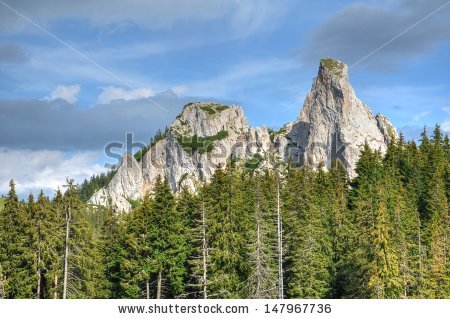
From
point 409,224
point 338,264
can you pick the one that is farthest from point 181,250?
point 409,224

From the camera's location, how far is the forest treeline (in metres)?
43.6

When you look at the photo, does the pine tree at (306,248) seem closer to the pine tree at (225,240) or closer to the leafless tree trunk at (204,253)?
the pine tree at (225,240)

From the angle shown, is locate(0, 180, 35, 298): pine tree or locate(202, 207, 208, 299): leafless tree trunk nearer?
locate(202, 207, 208, 299): leafless tree trunk

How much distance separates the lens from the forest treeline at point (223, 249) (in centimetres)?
4362

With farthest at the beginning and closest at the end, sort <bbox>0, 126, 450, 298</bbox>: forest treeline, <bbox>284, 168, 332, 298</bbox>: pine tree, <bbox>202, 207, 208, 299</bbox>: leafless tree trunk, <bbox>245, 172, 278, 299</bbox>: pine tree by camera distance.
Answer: <bbox>284, 168, 332, 298</bbox>: pine tree, <bbox>202, 207, 208, 299</bbox>: leafless tree trunk, <bbox>0, 126, 450, 298</bbox>: forest treeline, <bbox>245, 172, 278, 299</bbox>: pine tree

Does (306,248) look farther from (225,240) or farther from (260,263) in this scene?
(225,240)

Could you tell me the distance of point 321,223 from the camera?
53.8 metres

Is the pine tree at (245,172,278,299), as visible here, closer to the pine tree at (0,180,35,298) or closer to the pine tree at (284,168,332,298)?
the pine tree at (284,168,332,298)

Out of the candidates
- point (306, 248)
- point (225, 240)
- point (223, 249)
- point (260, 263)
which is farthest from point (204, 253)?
point (306, 248)

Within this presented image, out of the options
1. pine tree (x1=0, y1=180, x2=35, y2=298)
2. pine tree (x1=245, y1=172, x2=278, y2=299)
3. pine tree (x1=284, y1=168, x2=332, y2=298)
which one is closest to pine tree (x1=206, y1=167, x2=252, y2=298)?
pine tree (x1=245, y1=172, x2=278, y2=299)

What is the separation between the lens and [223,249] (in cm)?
4419

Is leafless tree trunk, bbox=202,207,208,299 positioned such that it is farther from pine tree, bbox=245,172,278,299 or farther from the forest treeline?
pine tree, bbox=245,172,278,299

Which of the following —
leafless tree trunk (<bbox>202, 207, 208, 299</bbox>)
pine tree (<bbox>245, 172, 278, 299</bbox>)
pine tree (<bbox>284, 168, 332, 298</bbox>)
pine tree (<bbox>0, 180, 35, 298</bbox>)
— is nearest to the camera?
pine tree (<bbox>245, 172, 278, 299</bbox>)

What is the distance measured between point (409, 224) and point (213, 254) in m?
26.0
